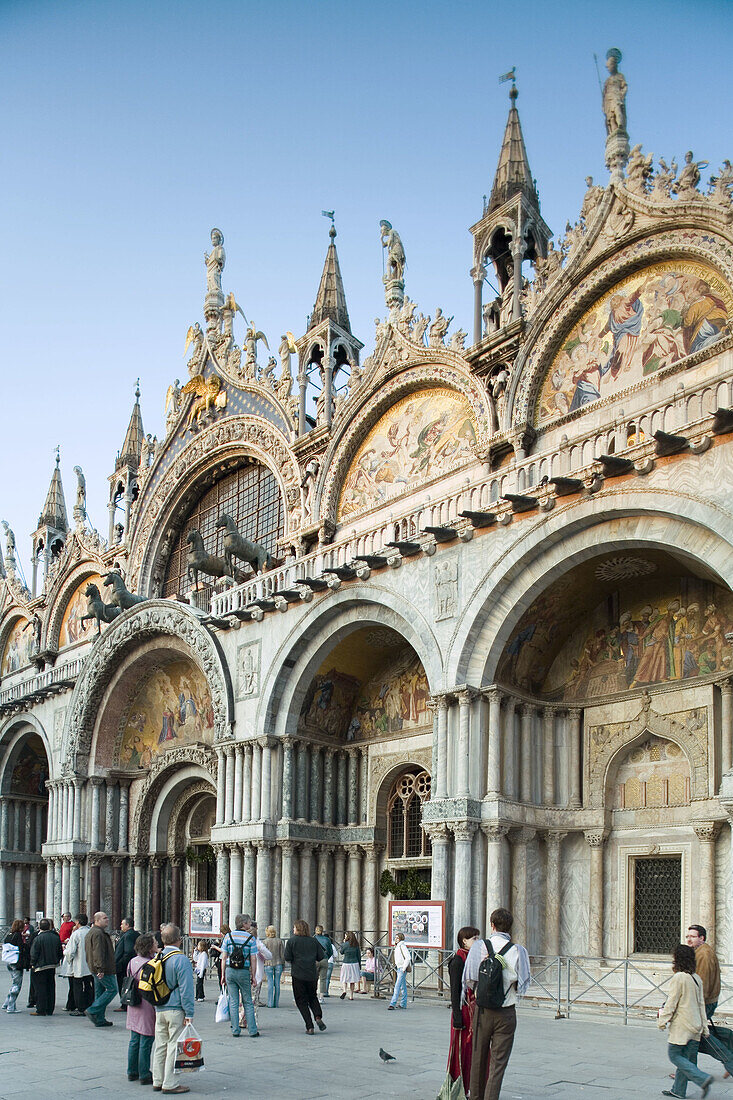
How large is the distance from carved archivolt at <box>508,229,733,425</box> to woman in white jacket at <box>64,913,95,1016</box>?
1118cm

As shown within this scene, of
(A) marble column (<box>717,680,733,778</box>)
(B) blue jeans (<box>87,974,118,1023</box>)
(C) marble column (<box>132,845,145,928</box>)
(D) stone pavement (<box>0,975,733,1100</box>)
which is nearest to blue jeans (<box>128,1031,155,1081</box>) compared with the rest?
(D) stone pavement (<box>0,975,733,1100</box>)

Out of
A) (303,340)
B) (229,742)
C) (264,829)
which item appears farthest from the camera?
(303,340)

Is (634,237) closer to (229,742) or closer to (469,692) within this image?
(469,692)

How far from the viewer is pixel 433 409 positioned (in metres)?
22.1

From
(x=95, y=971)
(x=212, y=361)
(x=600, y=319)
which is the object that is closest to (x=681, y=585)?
(x=600, y=319)

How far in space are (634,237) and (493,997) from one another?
13960mm

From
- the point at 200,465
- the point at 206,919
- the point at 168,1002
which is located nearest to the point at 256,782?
Result: the point at 206,919

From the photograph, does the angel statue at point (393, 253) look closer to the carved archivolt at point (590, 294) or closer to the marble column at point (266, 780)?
the carved archivolt at point (590, 294)

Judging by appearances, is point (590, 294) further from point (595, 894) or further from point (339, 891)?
point (339, 891)

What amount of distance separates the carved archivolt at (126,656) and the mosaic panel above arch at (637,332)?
865cm

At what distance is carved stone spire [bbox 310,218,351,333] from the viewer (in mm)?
26828

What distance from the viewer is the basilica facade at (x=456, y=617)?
1620 cm

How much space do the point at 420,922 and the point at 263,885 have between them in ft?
15.4

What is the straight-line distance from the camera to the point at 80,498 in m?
35.2
